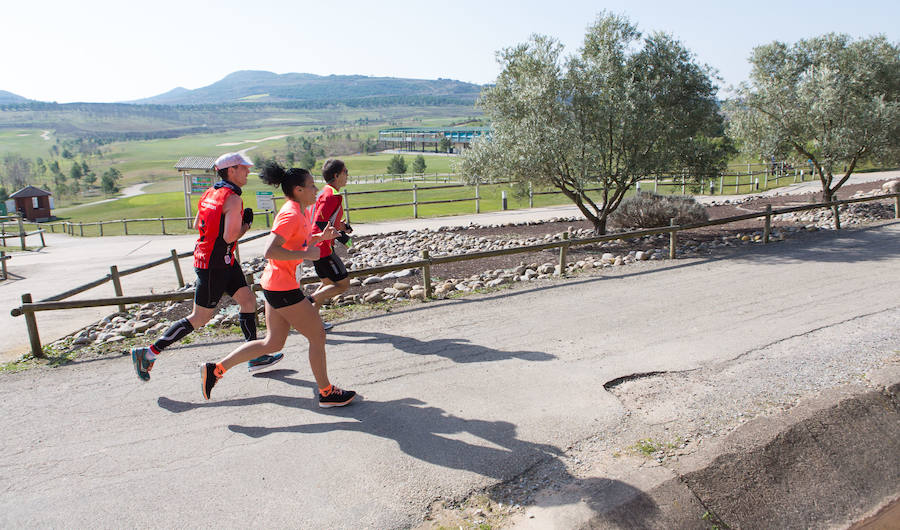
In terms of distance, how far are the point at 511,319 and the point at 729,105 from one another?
12891mm

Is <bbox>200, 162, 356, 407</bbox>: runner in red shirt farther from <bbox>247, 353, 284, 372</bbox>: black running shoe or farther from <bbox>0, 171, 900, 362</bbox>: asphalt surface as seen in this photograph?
<bbox>0, 171, 900, 362</bbox>: asphalt surface

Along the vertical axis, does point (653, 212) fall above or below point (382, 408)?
above

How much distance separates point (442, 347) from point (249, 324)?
75.3 inches

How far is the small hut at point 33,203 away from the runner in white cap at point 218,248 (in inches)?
1947

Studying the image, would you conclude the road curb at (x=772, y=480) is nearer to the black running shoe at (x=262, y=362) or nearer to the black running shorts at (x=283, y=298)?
the black running shorts at (x=283, y=298)

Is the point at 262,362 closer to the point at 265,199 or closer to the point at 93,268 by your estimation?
the point at 265,199

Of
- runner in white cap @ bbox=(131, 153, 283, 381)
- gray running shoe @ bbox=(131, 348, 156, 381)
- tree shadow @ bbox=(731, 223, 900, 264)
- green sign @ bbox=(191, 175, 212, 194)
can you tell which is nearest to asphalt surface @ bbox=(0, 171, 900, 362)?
green sign @ bbox=(191, 175, 212, 194)

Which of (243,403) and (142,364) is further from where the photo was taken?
(142,364)

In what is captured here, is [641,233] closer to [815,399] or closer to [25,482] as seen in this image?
[815,399]

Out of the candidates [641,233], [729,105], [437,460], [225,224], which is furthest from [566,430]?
[729,105]

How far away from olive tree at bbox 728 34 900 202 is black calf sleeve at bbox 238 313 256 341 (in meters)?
14.8

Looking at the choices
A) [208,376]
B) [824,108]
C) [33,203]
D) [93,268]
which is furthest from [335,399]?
[33,203]

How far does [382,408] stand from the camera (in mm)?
4750

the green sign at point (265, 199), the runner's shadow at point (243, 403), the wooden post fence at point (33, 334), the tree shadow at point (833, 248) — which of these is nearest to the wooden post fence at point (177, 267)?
the green sign at point (265, 199)
